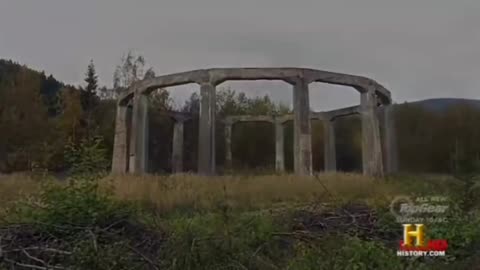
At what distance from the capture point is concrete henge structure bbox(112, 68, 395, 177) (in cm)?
1839

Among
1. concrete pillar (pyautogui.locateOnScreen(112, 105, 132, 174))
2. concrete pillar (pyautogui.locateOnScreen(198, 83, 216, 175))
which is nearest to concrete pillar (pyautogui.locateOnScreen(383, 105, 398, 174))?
concrete pillar (pyautogui.locateOnScreen(198, 83, 216, 175))

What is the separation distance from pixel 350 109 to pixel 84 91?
69.5 feet

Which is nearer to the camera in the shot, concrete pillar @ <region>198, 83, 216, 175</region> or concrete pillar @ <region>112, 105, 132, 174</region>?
concrete pillar @ <region>198, 83, 216, 175</region>

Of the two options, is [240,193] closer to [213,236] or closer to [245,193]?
[245,193]

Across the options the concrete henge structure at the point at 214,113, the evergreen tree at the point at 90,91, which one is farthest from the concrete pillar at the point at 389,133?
the evergreen tree at the point at 90,91

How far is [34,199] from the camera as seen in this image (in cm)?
557

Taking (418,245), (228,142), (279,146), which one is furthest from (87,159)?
(228,142)

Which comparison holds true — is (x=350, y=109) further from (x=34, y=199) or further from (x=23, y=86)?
(x=34, y=199)

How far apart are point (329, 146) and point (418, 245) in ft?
74.9

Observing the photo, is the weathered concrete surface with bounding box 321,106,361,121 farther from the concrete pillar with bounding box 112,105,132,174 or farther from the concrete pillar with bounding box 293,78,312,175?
the concrete pillar with bounding box 112,105,132,174

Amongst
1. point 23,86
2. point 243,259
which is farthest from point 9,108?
point 243,259

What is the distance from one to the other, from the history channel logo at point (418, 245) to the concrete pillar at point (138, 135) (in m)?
17.1

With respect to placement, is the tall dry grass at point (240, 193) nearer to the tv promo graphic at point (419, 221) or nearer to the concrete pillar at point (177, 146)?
the tv promo graphic at point (419, 221)

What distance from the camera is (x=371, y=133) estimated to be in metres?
21.0
